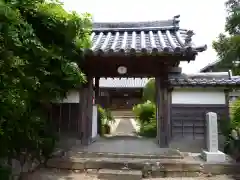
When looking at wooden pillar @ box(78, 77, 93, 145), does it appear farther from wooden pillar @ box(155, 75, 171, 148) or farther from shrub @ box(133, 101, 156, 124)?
shrub @ box(133, 101, 156, 124)

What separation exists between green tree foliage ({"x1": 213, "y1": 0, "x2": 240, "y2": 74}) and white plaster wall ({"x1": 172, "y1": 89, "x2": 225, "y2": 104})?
950 cm

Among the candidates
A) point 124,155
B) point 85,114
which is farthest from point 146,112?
point 124,155

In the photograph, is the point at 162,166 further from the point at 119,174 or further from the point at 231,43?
the point at 231,43

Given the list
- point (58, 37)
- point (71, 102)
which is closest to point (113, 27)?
point (71, 102)

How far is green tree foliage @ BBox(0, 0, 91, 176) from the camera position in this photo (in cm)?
311

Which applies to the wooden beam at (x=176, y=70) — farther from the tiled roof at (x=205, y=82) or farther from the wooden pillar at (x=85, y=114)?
the wooden pillar at (x=85, y=114)

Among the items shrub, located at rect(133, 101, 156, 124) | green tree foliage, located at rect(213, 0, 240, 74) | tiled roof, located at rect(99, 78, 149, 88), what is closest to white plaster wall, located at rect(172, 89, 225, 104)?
shrub, located at rect(133, 101, 156, 124)

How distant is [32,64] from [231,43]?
593 inches

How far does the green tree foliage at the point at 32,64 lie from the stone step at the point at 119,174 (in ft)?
4.68

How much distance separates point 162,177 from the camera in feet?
16.1

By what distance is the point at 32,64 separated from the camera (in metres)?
4.03

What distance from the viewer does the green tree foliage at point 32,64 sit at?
10.2 ft

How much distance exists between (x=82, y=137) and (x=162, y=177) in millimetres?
2609

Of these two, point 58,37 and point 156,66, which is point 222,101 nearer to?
point 156,66
